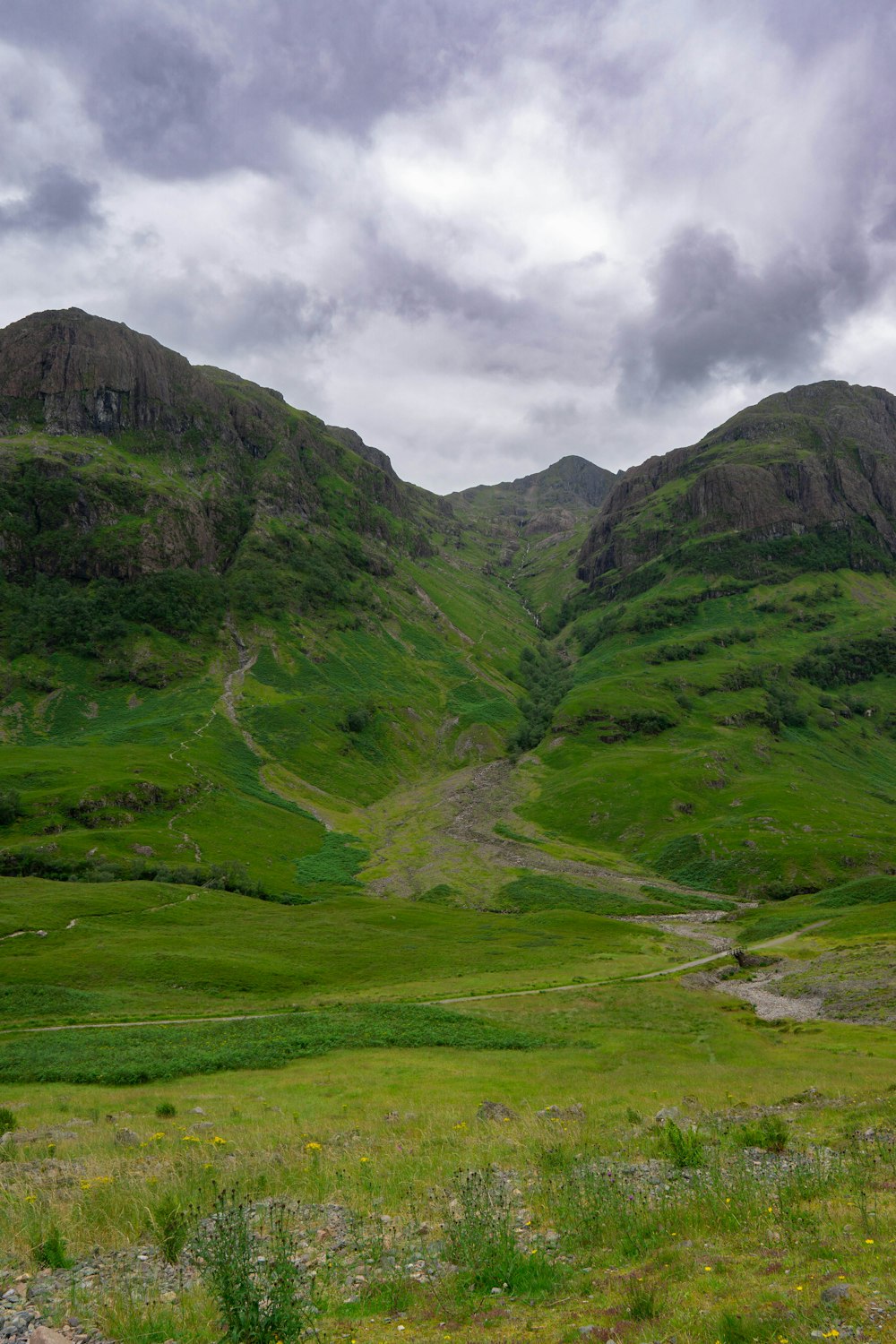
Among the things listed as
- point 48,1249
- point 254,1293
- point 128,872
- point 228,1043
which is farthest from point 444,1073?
point 128,872

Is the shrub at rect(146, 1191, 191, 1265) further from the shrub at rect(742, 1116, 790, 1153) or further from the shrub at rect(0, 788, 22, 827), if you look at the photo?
the shrub at rect(0, 788, 22, 827)

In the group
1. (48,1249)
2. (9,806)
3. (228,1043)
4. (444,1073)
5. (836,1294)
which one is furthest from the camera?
(9,806)

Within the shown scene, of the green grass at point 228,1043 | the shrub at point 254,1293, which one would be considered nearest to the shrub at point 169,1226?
→ the shrub at point 254,1293

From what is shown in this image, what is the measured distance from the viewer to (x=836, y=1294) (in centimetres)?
873

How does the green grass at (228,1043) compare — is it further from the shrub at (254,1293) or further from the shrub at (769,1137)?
the shrub at (254,1293)

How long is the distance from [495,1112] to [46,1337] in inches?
823

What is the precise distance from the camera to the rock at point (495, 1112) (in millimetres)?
25969

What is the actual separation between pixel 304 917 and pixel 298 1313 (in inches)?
3934

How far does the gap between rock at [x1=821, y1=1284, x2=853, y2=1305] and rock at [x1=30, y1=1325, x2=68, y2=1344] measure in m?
10.00

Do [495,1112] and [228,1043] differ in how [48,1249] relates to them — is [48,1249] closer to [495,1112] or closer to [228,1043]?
[495,1112]

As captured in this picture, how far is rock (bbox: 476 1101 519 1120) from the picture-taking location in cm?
2597

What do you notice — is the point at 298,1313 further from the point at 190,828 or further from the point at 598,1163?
the point at 190,828

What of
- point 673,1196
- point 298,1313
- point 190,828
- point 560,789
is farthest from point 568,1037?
point 560,789

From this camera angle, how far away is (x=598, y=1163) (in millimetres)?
18641
